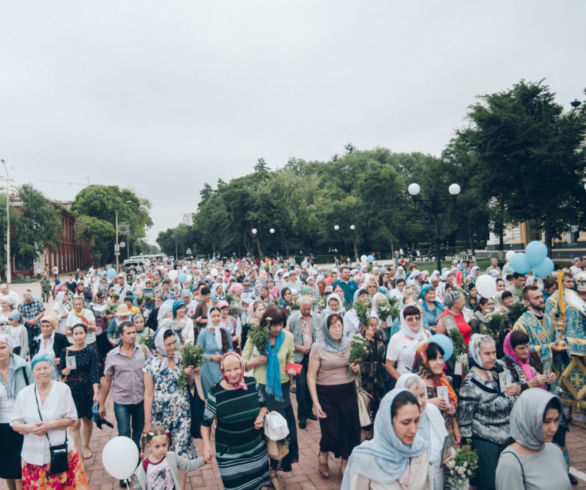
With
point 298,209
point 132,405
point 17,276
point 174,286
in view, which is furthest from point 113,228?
point 132,405

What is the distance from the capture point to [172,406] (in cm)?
433

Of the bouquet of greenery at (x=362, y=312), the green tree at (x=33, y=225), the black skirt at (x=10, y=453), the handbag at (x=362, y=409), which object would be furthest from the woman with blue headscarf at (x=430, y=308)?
the green tree at (x=33, y=225)

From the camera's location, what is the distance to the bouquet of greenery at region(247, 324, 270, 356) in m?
4.76

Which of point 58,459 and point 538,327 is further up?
point 538,327

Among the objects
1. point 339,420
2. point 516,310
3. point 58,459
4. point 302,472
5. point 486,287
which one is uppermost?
point 486,287

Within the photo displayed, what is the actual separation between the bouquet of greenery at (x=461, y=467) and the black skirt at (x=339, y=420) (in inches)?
67.7

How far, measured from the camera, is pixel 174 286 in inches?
557

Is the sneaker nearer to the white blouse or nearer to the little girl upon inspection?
the little girl

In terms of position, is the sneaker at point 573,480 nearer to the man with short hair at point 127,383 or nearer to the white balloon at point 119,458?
the white balloon at point 119,458

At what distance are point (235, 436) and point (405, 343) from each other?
2112 millimetres

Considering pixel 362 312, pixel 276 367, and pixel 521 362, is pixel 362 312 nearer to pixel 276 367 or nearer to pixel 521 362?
pixel 276 367

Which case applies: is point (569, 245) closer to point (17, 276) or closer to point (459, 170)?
point (459, 170)

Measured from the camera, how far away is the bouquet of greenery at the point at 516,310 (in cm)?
659

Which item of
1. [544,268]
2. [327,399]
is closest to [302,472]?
[327,399]
